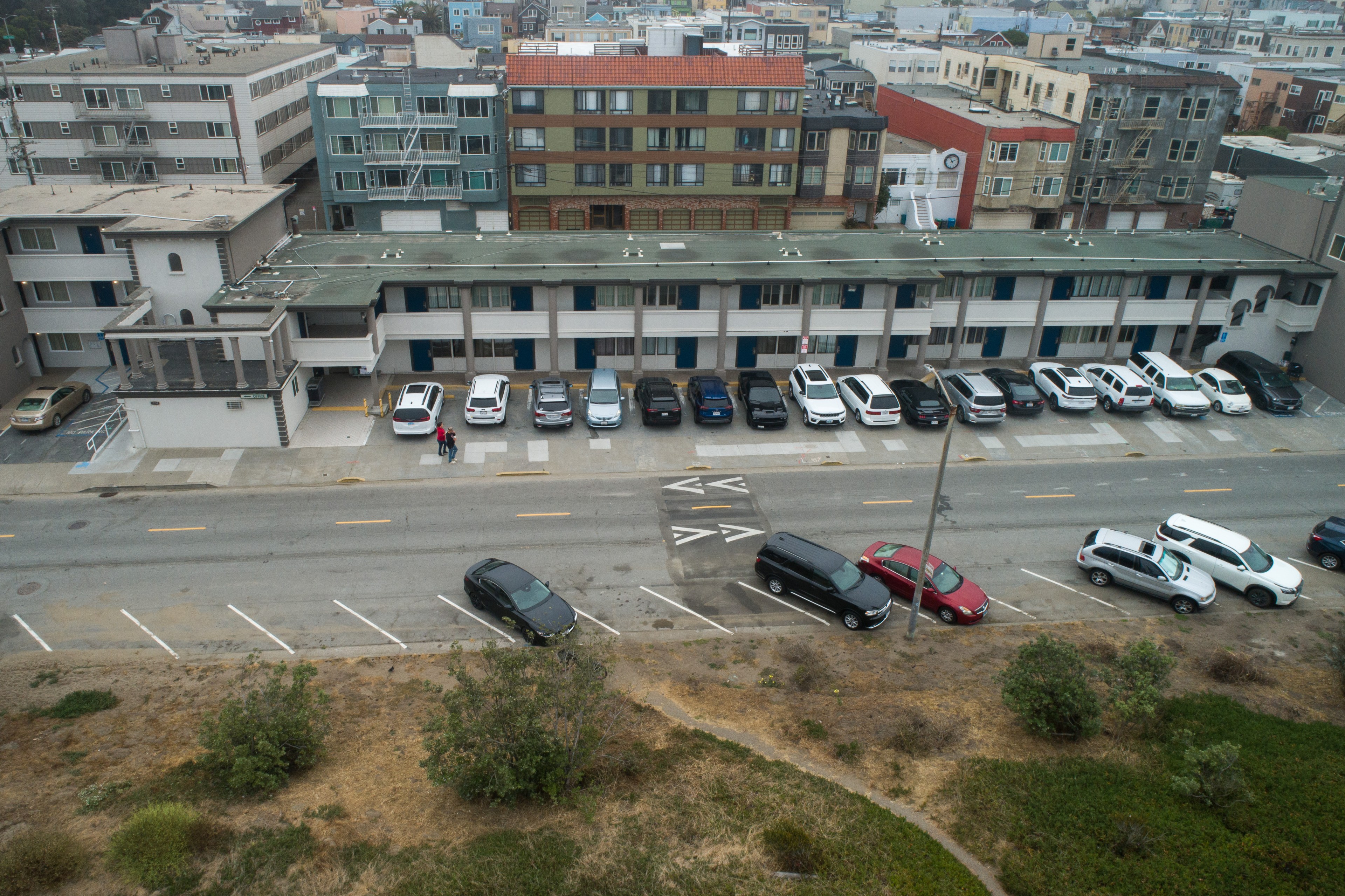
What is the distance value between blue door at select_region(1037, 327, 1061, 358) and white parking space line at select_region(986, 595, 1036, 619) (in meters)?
20.9

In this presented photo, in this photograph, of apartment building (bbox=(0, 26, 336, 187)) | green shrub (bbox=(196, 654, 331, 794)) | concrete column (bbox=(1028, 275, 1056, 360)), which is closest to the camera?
green shrub (bbox=(196, 654, 331, 794))

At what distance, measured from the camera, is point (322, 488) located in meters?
33.2

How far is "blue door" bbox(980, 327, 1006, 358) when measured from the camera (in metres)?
44.5

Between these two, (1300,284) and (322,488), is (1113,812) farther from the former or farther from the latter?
(1300,284)

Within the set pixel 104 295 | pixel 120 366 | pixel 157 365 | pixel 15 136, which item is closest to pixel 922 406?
pixel 157 365

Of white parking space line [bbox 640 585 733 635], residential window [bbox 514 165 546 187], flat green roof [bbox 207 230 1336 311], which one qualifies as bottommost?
white parking space line [bbox 640 585 733 635]

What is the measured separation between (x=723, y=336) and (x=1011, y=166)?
32.7 m

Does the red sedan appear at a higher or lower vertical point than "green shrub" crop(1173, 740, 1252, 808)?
lower

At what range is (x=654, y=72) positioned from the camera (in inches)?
2189

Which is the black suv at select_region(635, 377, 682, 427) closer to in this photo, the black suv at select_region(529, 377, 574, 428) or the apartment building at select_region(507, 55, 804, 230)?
the black suv at select_region(529, 377, 574, 428)

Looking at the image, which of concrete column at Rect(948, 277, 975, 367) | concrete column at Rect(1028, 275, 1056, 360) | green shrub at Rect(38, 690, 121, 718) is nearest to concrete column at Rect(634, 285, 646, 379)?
concrete column at Rect(948, 277, 975, 367)

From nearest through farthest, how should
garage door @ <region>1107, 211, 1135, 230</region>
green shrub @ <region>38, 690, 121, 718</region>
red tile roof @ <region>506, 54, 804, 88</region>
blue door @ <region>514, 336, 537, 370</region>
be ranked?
1. green shrub @ <region>38, 690, 121, 718</region>
2. blue door @ <region>514, 336, 537, 370</region>
3. red tile roof @ <region>506, 54, 804, 88</region>
4. garage door @ <region>1107, 211, 1135, 230</region>

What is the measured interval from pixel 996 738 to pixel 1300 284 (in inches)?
1416

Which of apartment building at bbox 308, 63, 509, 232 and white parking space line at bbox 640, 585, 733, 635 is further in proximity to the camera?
apartment building at bbox 308, 63, 509, 232
